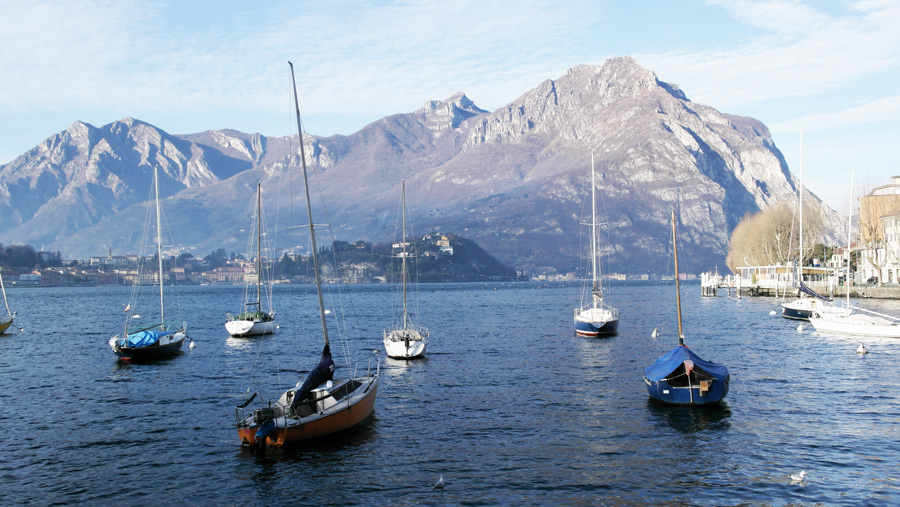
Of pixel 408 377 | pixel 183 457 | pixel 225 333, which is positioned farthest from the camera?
pixel 225 333

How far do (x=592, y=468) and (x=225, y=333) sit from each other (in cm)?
6941

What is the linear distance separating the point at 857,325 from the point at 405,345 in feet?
151

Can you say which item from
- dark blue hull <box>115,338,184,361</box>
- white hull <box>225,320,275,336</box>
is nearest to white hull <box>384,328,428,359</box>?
dark blue hull <box>115,338,184,361</box>

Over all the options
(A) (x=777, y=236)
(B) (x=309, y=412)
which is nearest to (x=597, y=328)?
(B) (x=309, y=412)

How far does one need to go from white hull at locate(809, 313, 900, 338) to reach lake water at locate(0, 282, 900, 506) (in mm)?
3291

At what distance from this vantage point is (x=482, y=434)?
32906 millimetres

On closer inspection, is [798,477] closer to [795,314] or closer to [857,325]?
[857,325]

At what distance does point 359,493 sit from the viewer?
25.3m

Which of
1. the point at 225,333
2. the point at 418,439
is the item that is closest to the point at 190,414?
the point at 418,439

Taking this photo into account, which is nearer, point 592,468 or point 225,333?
point 592,468

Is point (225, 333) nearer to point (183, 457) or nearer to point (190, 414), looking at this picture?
point (190, 414)

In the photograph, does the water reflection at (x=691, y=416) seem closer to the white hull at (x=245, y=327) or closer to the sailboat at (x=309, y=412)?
the sailboat at (x=309, y=412)

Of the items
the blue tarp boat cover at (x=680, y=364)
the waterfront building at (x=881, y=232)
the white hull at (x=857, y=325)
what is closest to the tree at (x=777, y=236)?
the waterfront building at (x=881, y=232)

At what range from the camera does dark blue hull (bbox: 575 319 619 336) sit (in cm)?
7435
